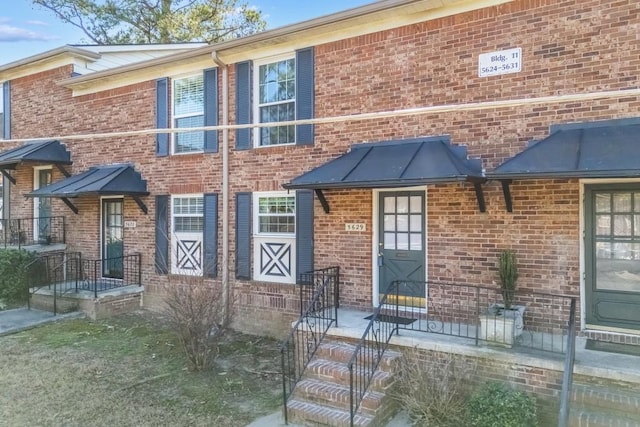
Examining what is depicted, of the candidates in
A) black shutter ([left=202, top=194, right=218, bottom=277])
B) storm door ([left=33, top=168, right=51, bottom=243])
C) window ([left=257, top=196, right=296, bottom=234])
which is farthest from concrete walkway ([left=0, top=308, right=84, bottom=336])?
window ([left=257, top=196, right=296, bottom=234])

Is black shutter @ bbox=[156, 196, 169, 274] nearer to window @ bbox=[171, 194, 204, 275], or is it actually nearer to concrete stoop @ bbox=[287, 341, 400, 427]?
window @ bbox=[171, 194, 204, 275]

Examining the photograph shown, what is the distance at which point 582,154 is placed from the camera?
5.39m

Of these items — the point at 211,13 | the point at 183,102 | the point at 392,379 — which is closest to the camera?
the point at 392,379

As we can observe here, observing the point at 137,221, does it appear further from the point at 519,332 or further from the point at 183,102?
the point at 519,332

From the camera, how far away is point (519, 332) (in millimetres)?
5902

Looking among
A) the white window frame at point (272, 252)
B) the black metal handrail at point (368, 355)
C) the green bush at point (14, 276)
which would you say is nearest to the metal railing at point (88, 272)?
the green bush at point (14, 276)

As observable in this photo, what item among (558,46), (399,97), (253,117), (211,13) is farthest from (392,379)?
(211,13)

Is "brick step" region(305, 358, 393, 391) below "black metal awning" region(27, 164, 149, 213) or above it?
below

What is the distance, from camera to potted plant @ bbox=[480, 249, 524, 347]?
5574 millimetres

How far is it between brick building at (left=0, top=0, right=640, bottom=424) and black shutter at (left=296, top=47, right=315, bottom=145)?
38 millimetres

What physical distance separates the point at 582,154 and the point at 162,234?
8380mm

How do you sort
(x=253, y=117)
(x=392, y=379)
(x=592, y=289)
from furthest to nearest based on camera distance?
(x=253, y=117), (x=592, y=289), (x=392, y=379)

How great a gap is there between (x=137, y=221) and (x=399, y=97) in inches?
269

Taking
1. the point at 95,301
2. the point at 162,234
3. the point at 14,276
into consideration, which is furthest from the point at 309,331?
the point at 14,276
